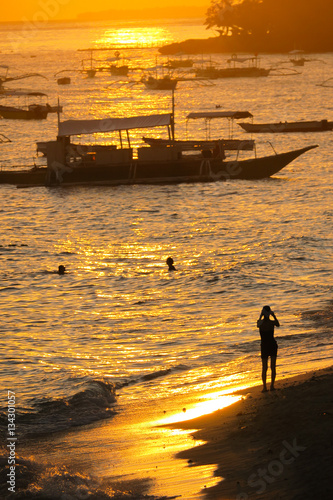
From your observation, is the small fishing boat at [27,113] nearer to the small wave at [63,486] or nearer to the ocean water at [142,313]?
the ocean water at [142,313]

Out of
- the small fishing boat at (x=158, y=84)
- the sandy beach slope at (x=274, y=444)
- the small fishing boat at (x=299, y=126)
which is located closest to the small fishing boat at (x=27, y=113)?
the small fishing boat at (x=299, y=126)

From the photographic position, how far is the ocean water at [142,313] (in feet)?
46.1

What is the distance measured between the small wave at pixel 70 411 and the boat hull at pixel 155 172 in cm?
3403

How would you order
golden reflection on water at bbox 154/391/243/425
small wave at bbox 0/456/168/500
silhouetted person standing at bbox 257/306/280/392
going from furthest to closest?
1. silhouetted person standing at bbox 257/306/280/392
2. golden reflection on water at bbox 154/391/243/425
3. small wave at bbox 0/456/168/500

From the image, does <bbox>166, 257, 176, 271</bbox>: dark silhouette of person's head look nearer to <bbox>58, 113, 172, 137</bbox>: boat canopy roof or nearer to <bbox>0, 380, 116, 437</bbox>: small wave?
<bbox>0, 380, 116, 437</bbox>: small wave

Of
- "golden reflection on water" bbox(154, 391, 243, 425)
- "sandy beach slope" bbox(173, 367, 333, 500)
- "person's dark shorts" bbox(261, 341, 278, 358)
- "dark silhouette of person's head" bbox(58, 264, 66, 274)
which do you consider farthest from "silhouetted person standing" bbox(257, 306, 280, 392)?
"dark silhouette of person's head" bbox(58, 264, 66, 274)

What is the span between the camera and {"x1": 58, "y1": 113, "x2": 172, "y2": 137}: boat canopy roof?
167 feet

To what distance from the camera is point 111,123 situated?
51.1 metres

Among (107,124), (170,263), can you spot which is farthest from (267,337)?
(107,124)

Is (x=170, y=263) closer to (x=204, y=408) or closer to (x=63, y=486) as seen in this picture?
(x=204, y=408)

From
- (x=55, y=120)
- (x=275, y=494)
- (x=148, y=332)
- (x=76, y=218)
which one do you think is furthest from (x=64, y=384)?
(x=55, y=120)

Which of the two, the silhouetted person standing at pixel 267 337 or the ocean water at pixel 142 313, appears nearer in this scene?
the ocean water at pixel 142 313

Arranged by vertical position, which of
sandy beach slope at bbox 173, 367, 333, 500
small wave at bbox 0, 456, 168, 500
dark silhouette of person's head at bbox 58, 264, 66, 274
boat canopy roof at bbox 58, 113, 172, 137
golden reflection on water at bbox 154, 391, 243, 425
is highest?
boat canopy roof at bbox 58, 113, 172, 137

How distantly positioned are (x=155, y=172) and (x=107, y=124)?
3.95 meters
